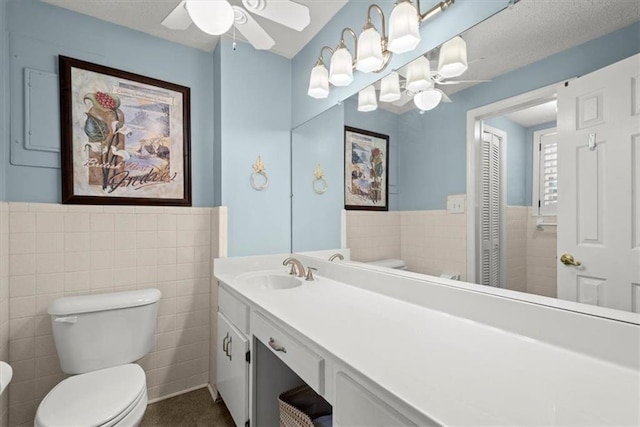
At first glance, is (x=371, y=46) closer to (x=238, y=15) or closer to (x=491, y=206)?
(x=238, y=15)

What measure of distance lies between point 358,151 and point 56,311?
5.81 ft

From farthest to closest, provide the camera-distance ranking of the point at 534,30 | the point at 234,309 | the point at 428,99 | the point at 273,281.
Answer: the point at 273,281 → the point at 234,309 → the point at 428,99 → the point at 534,30

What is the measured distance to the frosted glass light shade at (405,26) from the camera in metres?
1.18

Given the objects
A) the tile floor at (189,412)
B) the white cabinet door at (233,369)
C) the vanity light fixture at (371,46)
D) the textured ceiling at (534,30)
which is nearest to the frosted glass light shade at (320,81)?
the vanity light fixture at (371,46)

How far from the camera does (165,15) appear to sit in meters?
1.80

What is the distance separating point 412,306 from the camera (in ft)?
4.08

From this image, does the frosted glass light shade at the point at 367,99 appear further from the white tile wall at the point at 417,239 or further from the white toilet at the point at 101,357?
the white toilet at the point at 101,357

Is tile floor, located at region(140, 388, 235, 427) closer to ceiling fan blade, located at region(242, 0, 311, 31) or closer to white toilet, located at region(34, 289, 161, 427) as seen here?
white toilet, located at region(34, 289, 161, 427)

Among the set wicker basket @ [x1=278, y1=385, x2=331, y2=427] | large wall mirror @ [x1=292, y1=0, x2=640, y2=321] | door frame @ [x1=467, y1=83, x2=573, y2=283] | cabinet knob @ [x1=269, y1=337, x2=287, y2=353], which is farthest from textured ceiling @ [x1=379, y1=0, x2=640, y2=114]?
wicker basket @ [x1=278, y1=385, x2=331, y2=427]

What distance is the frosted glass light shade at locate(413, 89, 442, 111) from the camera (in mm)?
1232

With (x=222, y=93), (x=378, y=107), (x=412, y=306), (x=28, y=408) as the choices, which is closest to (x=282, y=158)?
(x=222, y=93)

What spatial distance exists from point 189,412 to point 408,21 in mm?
2405

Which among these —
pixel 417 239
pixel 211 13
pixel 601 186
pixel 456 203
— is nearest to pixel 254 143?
pixel 211 13

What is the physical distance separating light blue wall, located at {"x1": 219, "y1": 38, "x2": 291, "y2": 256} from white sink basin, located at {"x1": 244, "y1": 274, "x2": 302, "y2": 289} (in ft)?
0.83
